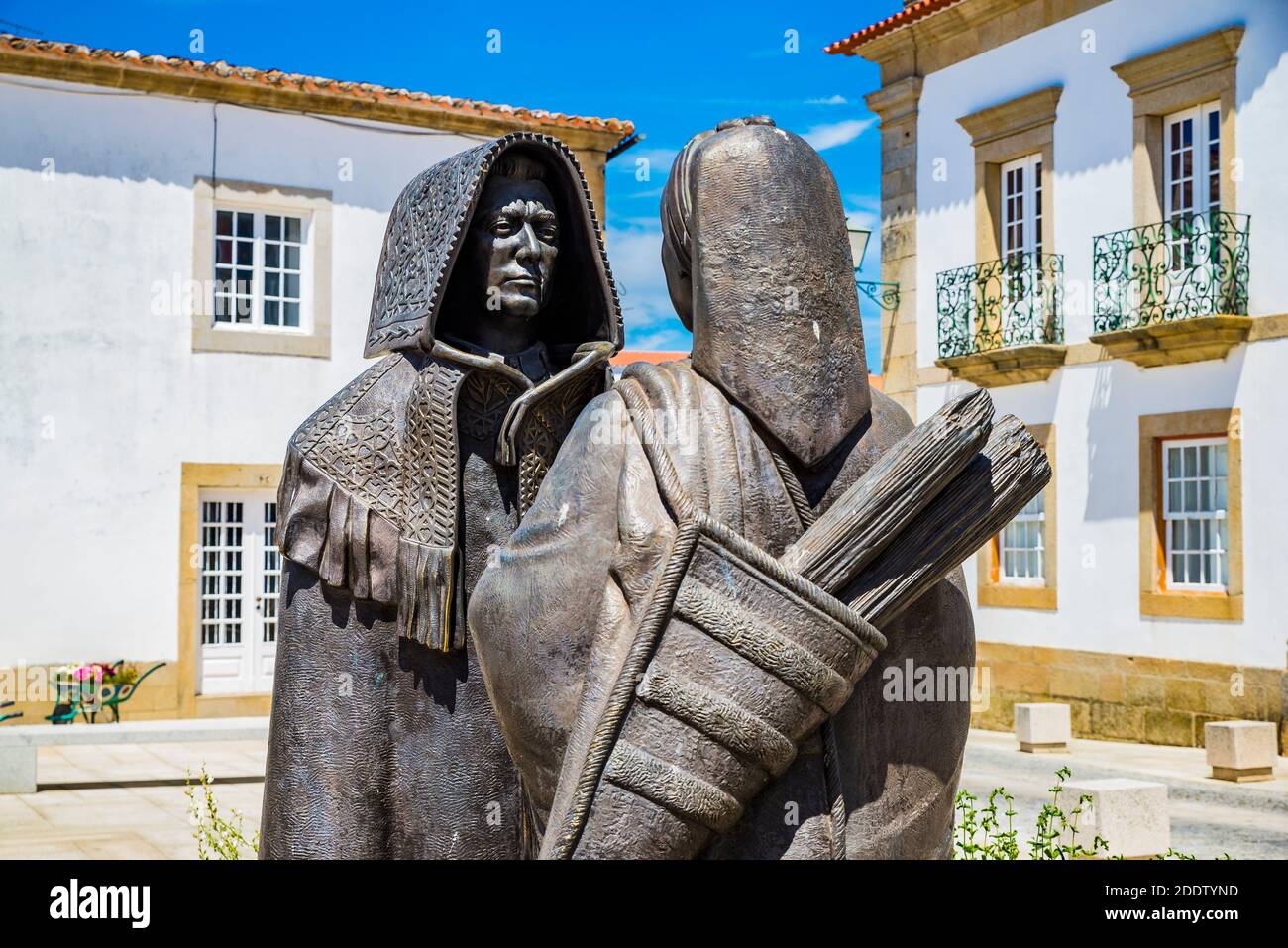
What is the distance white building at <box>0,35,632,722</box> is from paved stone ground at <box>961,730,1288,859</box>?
710 cm

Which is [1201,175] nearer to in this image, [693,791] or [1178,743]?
[1178,743]

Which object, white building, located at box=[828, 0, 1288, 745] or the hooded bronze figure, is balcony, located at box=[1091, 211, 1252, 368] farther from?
the hooded bronze figure

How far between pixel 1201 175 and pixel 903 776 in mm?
12776

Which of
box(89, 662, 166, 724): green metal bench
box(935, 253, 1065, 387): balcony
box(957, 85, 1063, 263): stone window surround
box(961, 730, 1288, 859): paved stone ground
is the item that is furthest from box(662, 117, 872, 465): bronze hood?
box(957, 85, 1063, 263): stone window surround

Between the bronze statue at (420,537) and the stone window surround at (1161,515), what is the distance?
36.4 ft

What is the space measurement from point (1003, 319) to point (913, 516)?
14.3 metres

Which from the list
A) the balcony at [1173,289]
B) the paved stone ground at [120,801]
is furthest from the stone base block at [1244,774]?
the paved stone ground at [120,801]

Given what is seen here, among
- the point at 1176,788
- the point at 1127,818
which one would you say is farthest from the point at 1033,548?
the point at 1127,818

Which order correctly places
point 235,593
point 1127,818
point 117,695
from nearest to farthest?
point 1127,818, point 117,695, point 235,593

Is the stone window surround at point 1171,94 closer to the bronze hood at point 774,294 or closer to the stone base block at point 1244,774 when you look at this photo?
the stone base block at point 1244,774

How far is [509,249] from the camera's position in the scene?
3412 millimetres

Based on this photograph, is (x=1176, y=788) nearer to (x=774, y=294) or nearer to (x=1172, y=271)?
(x=1172, y=271)

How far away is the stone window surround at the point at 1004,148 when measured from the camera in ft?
50.6

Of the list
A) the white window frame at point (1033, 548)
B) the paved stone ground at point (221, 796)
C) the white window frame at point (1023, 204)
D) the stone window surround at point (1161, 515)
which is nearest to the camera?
the paved stone ground at point (221, 796)
